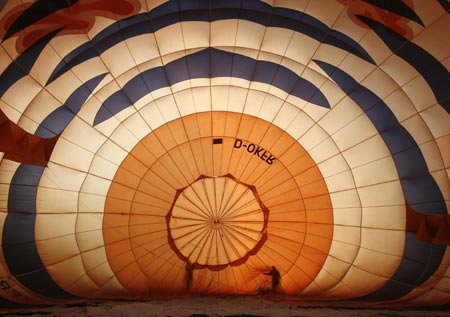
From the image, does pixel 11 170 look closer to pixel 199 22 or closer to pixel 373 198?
pixel 199 22

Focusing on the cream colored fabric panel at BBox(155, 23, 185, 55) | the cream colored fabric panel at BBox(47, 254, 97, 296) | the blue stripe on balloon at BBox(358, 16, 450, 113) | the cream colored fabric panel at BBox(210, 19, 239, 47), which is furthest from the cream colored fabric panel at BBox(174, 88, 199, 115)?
the cream colored fabric panel at BBox(47, 254, 97, 296)

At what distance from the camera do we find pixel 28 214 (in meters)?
5.67

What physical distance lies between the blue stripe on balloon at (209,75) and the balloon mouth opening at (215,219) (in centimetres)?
166

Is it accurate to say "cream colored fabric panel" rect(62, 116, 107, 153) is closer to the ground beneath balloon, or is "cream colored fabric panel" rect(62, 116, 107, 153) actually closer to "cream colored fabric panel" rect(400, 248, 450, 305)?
the ground beneath balloon

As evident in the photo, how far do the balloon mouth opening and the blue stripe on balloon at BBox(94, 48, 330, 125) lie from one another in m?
1.66

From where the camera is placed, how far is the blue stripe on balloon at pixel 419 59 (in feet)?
15.3

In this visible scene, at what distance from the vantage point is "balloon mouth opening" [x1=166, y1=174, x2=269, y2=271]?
6.37m

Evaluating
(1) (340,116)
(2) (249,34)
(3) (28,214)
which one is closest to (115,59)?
(2) (249,34)

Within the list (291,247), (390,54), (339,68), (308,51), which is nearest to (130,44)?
(308,51)

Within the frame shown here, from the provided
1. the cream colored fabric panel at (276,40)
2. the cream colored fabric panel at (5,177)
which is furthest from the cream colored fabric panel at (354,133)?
the cream colored fabric panel at (5,177)

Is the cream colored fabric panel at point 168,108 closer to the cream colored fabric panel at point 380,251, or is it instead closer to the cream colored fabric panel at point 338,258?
the cream colored fabric panel at point 338,258

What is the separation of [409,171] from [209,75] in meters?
3.23

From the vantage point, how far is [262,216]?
6.40 metres

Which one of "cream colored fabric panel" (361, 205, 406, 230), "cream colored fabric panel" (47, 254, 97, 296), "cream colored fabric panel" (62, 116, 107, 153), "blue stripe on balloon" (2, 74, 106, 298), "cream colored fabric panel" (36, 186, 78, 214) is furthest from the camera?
"cream colored fabric panel" (47, 254, 97, 296)
